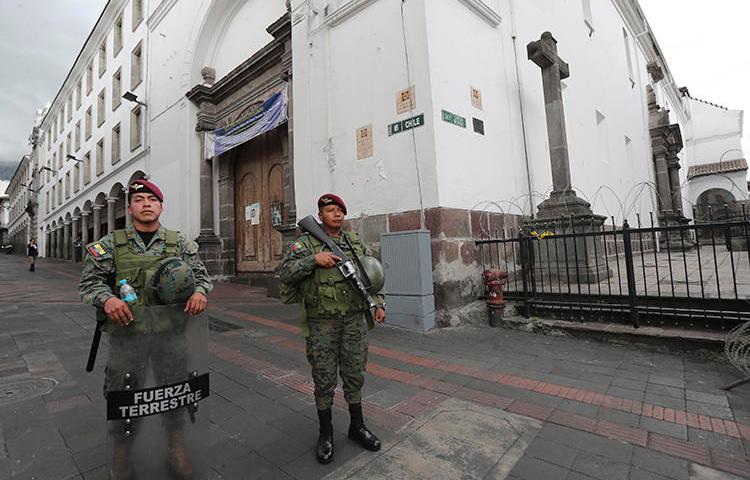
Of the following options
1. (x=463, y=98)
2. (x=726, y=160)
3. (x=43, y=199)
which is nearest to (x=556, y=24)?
(x=463, y=98)

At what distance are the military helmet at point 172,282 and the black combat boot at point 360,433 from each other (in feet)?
4.14

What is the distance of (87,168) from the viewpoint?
2075 cm

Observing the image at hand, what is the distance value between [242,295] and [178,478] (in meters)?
7.66

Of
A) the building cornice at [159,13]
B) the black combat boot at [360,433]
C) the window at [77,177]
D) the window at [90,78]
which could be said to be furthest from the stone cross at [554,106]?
the window at [77,177]

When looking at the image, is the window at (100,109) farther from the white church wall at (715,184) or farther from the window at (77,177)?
the white church wall at (715,184)

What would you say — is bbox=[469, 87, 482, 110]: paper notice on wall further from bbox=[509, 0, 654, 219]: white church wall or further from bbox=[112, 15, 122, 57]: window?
bbox=[112, 15, 122, 57]: window

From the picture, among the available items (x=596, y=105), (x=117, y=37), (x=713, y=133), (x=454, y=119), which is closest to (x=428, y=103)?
(x=454, y=119)

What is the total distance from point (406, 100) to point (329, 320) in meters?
4.51

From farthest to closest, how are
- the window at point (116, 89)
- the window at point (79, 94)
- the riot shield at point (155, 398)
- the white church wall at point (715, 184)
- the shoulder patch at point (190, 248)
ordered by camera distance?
the window at point (79, 94) < the white church wall at point (715, 184) < the window at point (116, 89) < the shoulder patch at point (190, 248) < the riot shield at point (155, 398)

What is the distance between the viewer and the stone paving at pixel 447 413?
206 centimetres

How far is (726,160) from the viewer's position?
80.6ft

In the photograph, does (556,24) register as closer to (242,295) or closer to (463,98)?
(463,98)

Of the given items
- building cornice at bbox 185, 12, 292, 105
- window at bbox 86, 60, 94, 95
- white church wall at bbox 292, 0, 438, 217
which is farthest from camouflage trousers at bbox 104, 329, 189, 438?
window at bbox 86, 60, 94, 95

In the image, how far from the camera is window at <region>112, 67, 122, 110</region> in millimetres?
17031
